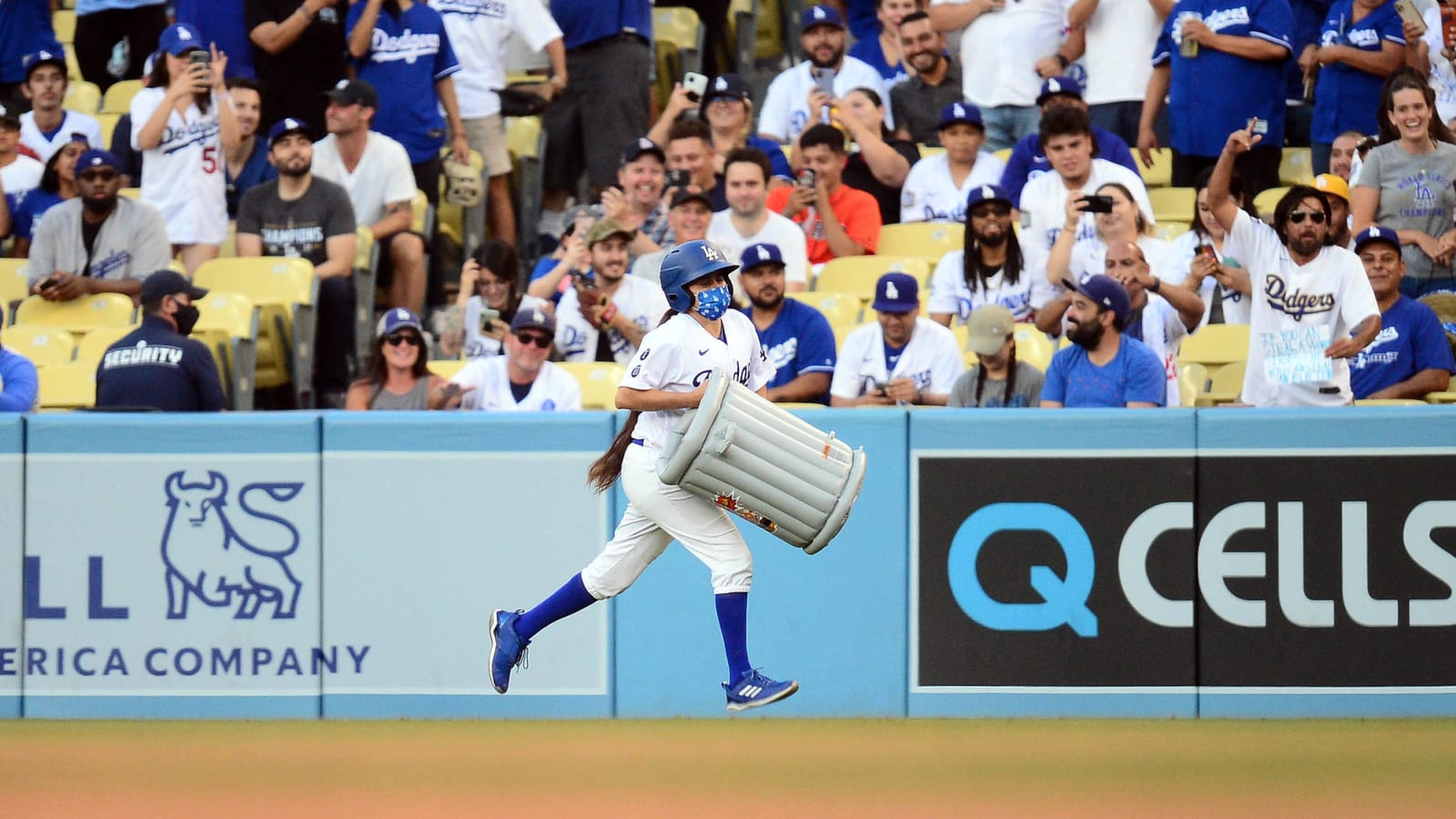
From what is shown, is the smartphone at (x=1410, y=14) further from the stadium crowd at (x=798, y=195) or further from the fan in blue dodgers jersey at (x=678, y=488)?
the fan in blue dodgers jersey at (x=678, y=488)

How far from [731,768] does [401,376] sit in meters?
3.54

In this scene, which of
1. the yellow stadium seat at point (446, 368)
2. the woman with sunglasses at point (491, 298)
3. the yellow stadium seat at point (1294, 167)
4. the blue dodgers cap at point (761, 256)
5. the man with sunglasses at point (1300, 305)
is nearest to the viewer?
the man with sunglasses at point (1300, 305)

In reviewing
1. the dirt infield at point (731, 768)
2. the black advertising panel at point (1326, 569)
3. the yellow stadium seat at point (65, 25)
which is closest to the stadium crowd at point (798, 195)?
the black advertising panel at point (1326, 569)

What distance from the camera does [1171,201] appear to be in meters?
12.6

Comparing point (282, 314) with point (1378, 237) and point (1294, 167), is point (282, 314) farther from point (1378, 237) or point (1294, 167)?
point (1294, 167)

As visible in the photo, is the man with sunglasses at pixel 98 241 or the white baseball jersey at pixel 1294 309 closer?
the white baseball jersey at pixel 1294 309

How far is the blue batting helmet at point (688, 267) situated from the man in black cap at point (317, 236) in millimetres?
5281

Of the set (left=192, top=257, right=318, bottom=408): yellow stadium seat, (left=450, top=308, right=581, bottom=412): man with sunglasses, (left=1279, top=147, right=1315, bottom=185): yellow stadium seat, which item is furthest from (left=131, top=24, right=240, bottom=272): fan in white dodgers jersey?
(left=1279, top=147, right=1315, bottom=185): yellow stadium seat

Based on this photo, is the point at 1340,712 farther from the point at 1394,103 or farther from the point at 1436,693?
the point at 1394,103

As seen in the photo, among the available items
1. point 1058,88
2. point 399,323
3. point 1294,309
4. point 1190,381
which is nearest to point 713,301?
point 399,323

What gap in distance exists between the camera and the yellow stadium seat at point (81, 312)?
38.6ft

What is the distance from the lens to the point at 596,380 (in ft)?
33.8

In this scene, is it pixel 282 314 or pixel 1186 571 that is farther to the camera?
pixel 282 314

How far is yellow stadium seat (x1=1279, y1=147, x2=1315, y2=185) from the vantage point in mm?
13062
